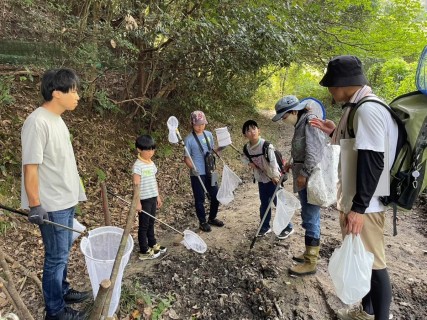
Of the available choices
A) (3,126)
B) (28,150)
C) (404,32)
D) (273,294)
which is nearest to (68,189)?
(28,150)

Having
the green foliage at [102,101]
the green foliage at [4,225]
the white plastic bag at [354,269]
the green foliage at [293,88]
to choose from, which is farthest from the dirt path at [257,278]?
the green foliage at [293,88]

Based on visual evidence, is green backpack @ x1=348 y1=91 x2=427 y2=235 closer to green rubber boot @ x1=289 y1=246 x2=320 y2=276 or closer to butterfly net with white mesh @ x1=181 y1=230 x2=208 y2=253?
green rubber boot @ x1=289 y1=246 x2=320 y2=276

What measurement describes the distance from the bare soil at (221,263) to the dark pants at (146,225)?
247 mm

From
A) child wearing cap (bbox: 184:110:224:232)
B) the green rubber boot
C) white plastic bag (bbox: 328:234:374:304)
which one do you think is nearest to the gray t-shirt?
child wearing cap (bbox: 184:110:224:232)

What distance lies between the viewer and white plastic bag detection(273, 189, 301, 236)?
13.2ft

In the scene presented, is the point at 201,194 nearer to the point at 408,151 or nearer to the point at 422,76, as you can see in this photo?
the point at 408,151

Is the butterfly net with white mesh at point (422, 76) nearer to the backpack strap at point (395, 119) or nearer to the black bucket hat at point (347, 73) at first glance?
the backpack strap at point (395, 119)

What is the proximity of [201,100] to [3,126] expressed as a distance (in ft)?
15.6

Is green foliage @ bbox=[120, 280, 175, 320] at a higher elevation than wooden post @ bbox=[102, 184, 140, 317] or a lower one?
lower

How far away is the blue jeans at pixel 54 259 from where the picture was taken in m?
2.66

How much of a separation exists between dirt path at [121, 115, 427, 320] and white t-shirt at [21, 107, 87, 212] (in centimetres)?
147

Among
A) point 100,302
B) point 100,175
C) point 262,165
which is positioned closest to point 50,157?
point 100,302

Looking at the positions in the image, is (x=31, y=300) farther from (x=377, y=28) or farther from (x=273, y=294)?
(x=377, y=28)

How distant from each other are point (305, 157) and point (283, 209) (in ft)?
2.84
